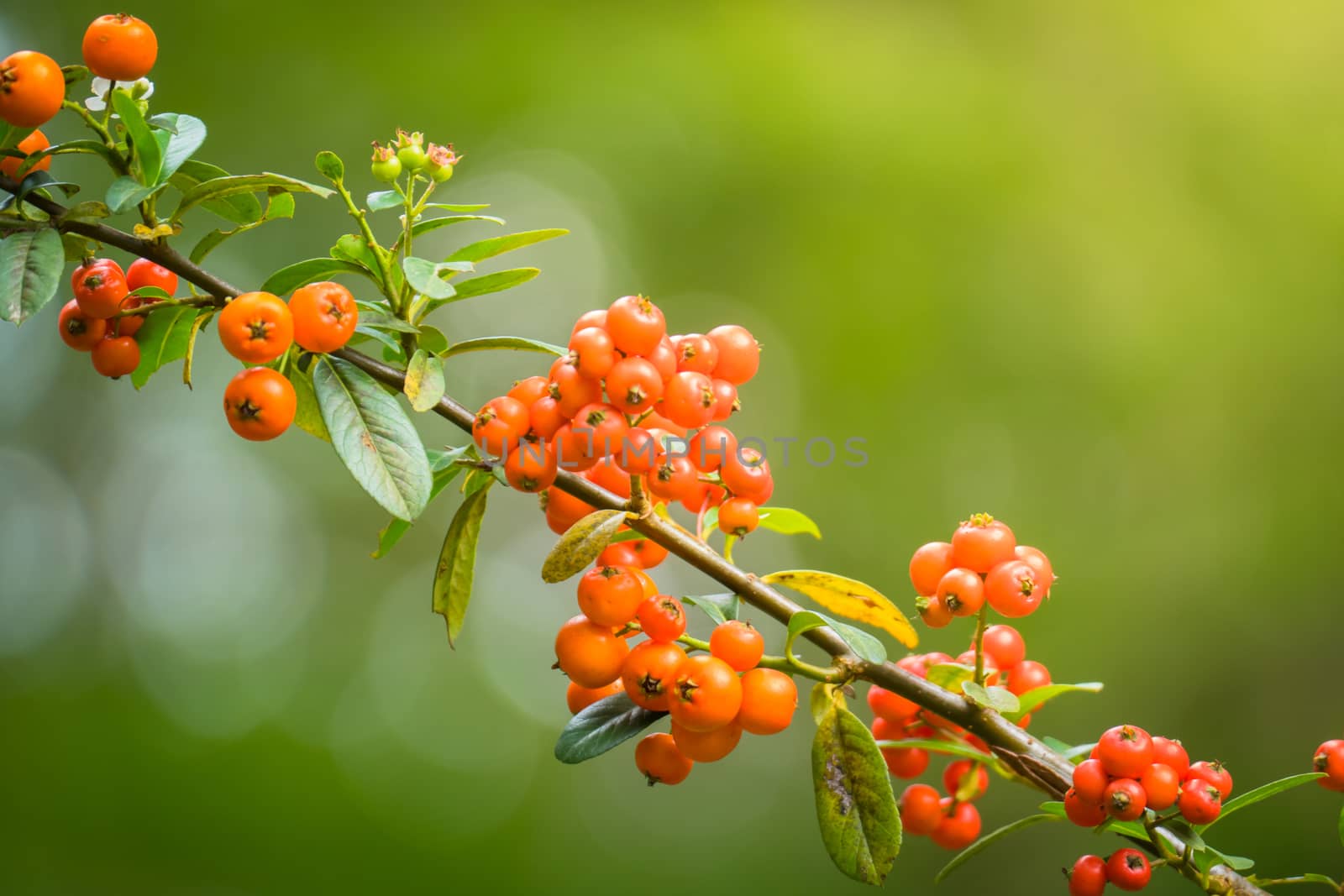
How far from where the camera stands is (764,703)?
38.9 inches

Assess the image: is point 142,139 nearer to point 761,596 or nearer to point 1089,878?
point 761,596

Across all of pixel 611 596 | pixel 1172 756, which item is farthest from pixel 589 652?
pixel 1172 756

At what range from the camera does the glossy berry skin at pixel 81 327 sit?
3.44 feet

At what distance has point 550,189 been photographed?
14.9 feet

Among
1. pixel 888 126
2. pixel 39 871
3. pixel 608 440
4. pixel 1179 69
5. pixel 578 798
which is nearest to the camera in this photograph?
pixel 608 440

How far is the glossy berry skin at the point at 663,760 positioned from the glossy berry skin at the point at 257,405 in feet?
1.75

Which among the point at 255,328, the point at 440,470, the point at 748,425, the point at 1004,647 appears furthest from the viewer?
the point at 748,425

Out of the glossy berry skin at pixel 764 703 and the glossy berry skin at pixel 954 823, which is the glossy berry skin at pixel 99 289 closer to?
the glossy berry skin at pixel 764 703

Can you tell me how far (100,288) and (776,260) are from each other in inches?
144

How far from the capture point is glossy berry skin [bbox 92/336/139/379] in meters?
1.04

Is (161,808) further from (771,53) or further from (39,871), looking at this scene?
(771,53)

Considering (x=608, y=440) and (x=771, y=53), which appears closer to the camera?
(x=608, y=440)

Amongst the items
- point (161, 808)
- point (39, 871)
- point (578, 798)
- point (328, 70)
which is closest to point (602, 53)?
point (328, 70)

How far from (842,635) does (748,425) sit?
10.5ft
